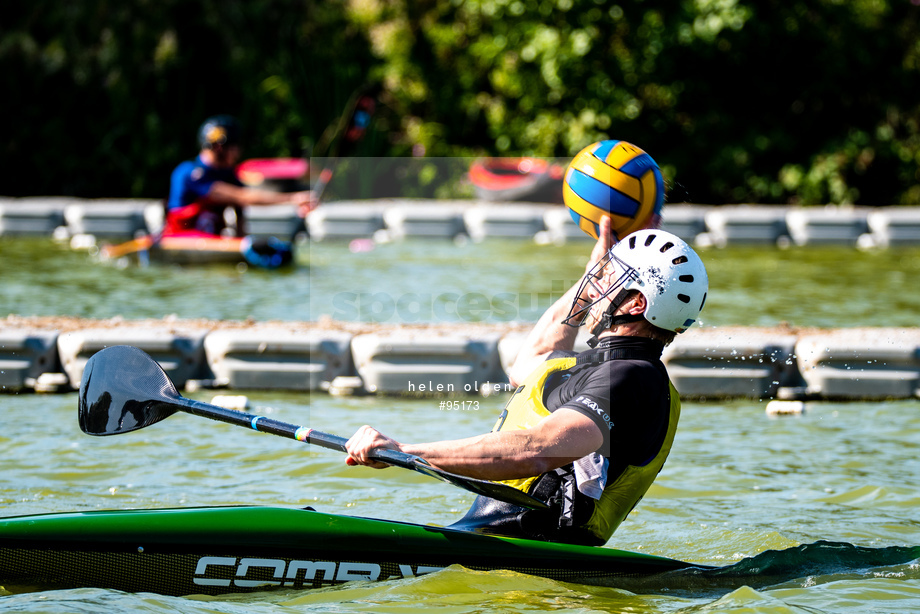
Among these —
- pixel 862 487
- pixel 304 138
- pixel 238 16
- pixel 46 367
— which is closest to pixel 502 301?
pixel 46 367

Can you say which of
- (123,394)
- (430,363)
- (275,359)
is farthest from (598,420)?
(275,359)

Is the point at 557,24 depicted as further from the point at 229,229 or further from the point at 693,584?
the point at 693,584

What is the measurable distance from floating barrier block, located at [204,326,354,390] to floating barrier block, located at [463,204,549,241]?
6495mm

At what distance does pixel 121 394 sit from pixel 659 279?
6.11ft

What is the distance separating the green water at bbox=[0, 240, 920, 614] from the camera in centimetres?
356

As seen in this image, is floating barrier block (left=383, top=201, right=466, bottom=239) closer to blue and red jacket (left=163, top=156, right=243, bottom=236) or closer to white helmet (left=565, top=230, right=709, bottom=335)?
blue and red jacket (left=163, top=156, right=243, bottom=236)

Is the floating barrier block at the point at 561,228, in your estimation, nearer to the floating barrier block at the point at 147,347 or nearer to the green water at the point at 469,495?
the green water at the point at 469,495

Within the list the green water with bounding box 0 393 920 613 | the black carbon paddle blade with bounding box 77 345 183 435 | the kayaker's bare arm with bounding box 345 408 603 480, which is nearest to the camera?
the kayaker's bare arm with bounding box 345 408 603 480

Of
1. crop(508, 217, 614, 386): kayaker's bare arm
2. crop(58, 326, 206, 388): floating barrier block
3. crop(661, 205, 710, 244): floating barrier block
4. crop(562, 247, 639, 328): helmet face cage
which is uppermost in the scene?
crop(661, 205, 710, 244): floating barrier block

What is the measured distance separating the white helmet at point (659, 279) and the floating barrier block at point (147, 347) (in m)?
3.57

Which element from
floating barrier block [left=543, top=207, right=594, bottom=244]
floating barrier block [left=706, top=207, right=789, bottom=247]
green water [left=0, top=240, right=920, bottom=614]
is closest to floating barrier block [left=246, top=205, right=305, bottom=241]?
floating barrier block [left=543, top=207, right=594, bottom=244]

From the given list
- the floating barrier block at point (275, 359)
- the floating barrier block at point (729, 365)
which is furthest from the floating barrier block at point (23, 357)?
the floating barrier block at point (729, 365)

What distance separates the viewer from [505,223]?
13023 mm

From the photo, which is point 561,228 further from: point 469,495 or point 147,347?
point 469,495
